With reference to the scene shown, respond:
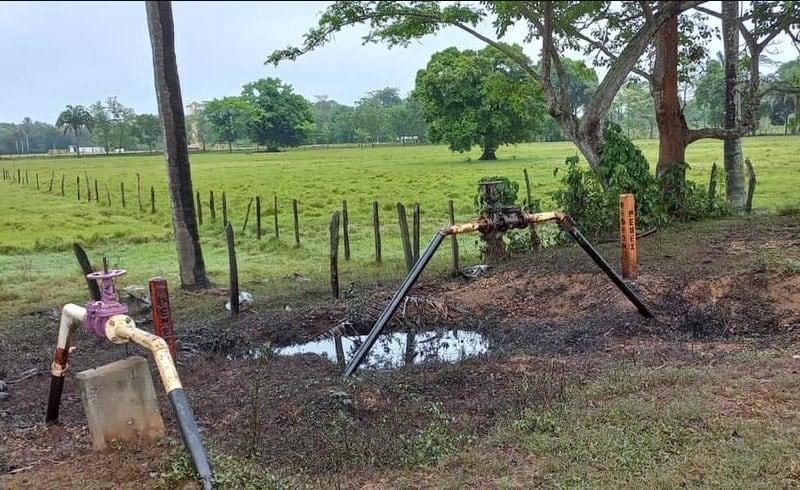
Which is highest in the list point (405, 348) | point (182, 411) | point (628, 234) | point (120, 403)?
point (628, 234)

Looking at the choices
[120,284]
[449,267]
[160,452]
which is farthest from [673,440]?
[120,284]

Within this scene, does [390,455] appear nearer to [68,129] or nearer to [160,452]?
[160,452]

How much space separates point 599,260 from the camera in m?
5.20

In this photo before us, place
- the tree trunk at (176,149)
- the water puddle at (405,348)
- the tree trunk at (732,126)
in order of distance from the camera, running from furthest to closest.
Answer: the tree trunk at (732,126) → the tree trunk at (176,149) → the water puddle at (405,348)

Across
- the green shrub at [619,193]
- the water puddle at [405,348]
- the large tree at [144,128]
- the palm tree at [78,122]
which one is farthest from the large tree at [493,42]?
the large tree at [144,128]

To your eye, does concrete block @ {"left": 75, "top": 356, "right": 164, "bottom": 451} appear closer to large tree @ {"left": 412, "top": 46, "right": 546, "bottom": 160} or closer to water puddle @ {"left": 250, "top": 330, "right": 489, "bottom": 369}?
water puddle @ {"left": 250, "top": 330, "right": 489, "bottom": 369}

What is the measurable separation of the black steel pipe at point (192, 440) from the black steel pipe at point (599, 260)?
335 cm

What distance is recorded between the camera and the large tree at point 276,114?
100ft

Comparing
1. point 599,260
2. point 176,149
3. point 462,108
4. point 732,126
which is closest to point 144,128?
point 462,108

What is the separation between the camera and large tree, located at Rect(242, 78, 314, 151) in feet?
100

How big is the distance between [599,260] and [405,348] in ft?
6.14

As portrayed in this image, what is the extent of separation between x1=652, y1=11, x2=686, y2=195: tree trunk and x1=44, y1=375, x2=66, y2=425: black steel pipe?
25.6 feet

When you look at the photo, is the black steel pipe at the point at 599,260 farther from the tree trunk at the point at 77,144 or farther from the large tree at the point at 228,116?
the large tree at the point at 228,116

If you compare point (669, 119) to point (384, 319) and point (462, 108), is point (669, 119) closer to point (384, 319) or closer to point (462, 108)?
point (384, 319)
